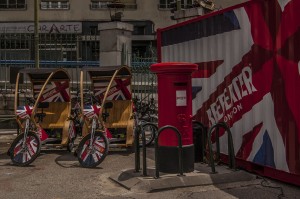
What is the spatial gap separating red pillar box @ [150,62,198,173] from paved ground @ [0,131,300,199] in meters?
0.33

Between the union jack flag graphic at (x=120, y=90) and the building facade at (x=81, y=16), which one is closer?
the union jack flag graphic at (x=120, y=90)

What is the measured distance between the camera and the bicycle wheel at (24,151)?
8953 mm

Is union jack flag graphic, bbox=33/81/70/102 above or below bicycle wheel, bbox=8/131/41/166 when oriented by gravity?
above

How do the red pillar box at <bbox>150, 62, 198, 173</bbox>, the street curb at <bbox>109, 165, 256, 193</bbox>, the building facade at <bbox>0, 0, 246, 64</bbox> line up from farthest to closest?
1. the building facade at <bbox>0, 0, 246, 64</bbox>
2. the red pillar box at <bbox>150, 62, 198, 173</bbox>
3. the street curb at <bbox>109, 165, 256, 193</bbox>

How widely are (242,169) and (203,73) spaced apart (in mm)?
1980

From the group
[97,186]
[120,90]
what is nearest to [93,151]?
[97,186]

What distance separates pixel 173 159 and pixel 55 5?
38.4 meters

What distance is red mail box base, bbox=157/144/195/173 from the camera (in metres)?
7.36

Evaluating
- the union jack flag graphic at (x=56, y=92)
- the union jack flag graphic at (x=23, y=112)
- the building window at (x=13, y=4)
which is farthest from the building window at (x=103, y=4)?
the union jack flag graphic at (x=23, y=112)

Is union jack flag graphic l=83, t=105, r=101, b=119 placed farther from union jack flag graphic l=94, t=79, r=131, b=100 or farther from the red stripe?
the red stripe

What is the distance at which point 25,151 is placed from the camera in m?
9.00

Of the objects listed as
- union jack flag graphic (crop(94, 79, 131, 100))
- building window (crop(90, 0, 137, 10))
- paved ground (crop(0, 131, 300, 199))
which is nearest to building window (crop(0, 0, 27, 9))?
building window (crop(90, 0, 137, 10))

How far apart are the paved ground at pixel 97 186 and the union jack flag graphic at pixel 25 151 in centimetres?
21

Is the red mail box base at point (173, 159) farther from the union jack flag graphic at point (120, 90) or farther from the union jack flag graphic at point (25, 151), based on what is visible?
the union jack flag graphic at point (120, 90)
